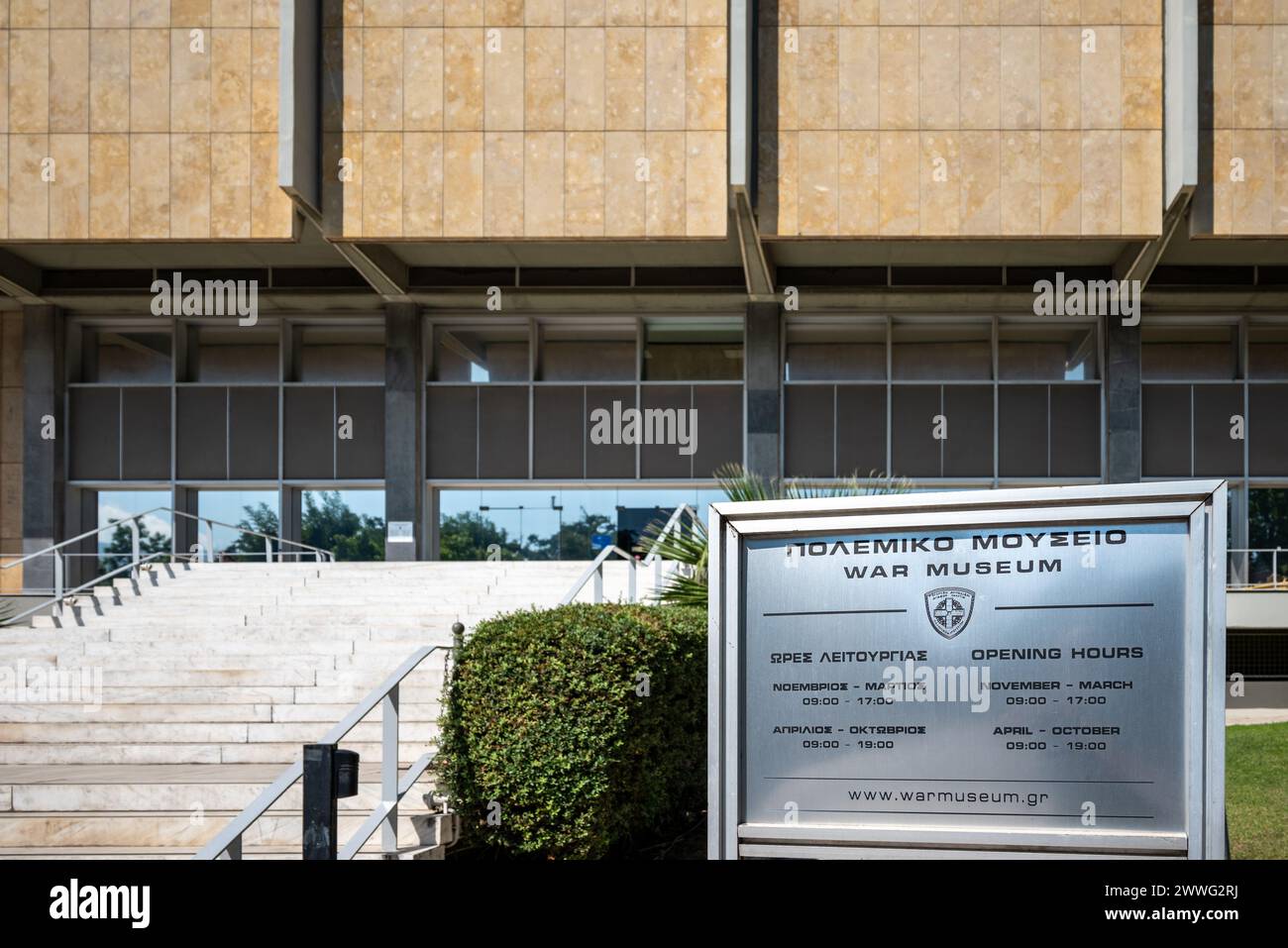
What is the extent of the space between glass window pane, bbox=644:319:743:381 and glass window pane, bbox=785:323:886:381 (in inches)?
41.2

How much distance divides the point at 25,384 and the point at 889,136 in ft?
52.3

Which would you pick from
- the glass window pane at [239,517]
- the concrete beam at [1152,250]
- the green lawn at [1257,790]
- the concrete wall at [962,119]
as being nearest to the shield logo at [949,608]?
the green lawn at [1257,790]

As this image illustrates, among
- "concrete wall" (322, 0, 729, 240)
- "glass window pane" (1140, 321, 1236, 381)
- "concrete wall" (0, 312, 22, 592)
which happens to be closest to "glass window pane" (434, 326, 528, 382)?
"concrete wall" (322, 0, 729, 240)

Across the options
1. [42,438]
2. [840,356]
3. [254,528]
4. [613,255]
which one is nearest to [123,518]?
[42,438]

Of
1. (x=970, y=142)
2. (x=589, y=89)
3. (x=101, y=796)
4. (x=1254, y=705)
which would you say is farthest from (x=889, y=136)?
(x=101, y=796)

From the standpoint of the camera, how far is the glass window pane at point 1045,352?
913 inches

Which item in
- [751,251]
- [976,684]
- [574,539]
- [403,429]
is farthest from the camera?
[574,539]

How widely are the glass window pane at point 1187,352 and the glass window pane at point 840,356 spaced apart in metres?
4.72

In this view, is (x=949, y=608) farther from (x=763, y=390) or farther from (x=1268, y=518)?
(x=1268, y=518)

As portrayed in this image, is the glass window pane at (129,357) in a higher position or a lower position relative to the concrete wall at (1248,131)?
lower

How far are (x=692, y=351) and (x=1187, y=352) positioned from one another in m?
8.96

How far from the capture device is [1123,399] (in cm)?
2242

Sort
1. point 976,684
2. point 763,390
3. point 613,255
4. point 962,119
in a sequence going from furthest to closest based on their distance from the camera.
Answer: point 763,390, point 613,255, point 962,119, point 976,684

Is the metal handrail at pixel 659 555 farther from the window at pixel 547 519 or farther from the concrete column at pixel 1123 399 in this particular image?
the concrete column at pixel 1123 399
